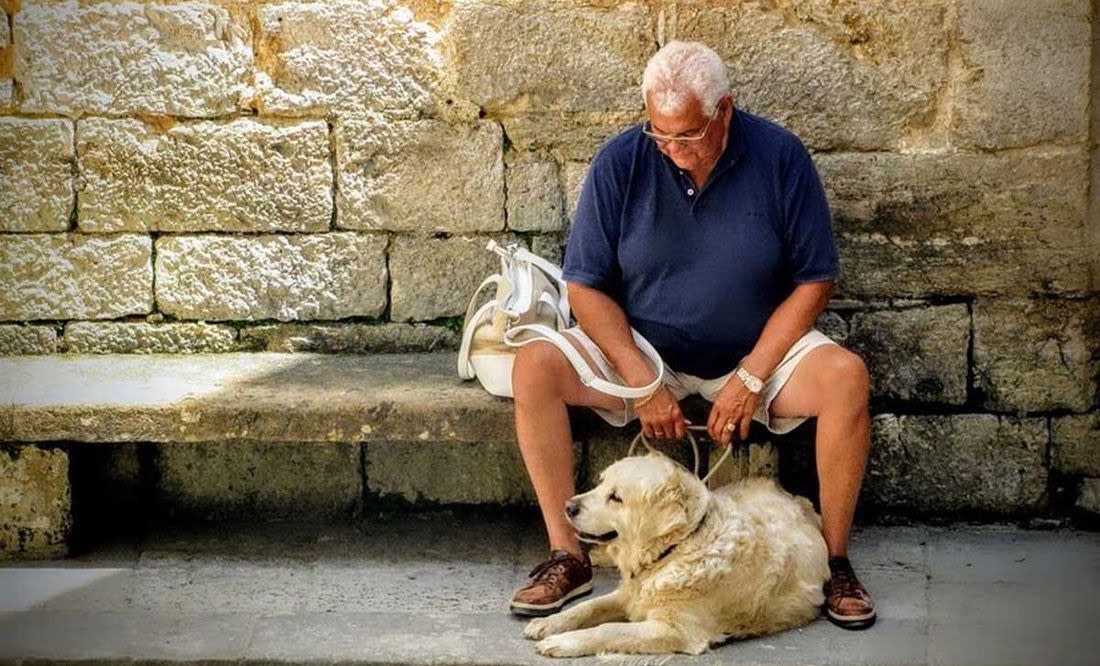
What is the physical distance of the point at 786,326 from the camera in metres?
4.85

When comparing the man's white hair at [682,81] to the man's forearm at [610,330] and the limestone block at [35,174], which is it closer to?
the man's forearm at [610,330]

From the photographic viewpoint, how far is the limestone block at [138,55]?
5.64 metres

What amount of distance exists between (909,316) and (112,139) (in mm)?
2873

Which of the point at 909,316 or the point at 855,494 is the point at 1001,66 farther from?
the point at 855,494

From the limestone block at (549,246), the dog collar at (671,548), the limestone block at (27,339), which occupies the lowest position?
the dog collar at (671,548)

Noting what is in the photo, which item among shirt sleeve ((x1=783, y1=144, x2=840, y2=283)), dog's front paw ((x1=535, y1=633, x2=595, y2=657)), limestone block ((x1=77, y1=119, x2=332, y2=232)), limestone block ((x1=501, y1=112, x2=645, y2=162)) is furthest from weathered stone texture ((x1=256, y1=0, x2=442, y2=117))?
dog's front paw ((x1=535, y1=633, x2=595, y2=657))

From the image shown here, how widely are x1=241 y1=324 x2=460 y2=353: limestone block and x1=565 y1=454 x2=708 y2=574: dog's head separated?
152 cm

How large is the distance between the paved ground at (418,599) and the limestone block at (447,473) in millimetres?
113

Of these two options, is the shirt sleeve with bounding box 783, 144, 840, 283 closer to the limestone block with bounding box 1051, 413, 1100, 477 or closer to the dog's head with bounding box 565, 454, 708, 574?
the dog's head with bounding box 565, 454, 708, 574

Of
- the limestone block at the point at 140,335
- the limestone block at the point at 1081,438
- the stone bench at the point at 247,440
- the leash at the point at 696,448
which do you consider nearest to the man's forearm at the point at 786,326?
the leash at the point at 696,448

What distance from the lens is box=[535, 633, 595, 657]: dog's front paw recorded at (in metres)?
4.35

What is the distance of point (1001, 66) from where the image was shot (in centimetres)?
536

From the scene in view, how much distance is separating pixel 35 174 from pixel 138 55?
22.6 inches

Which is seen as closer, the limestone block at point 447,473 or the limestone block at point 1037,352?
the limestone block at point 1037,352
